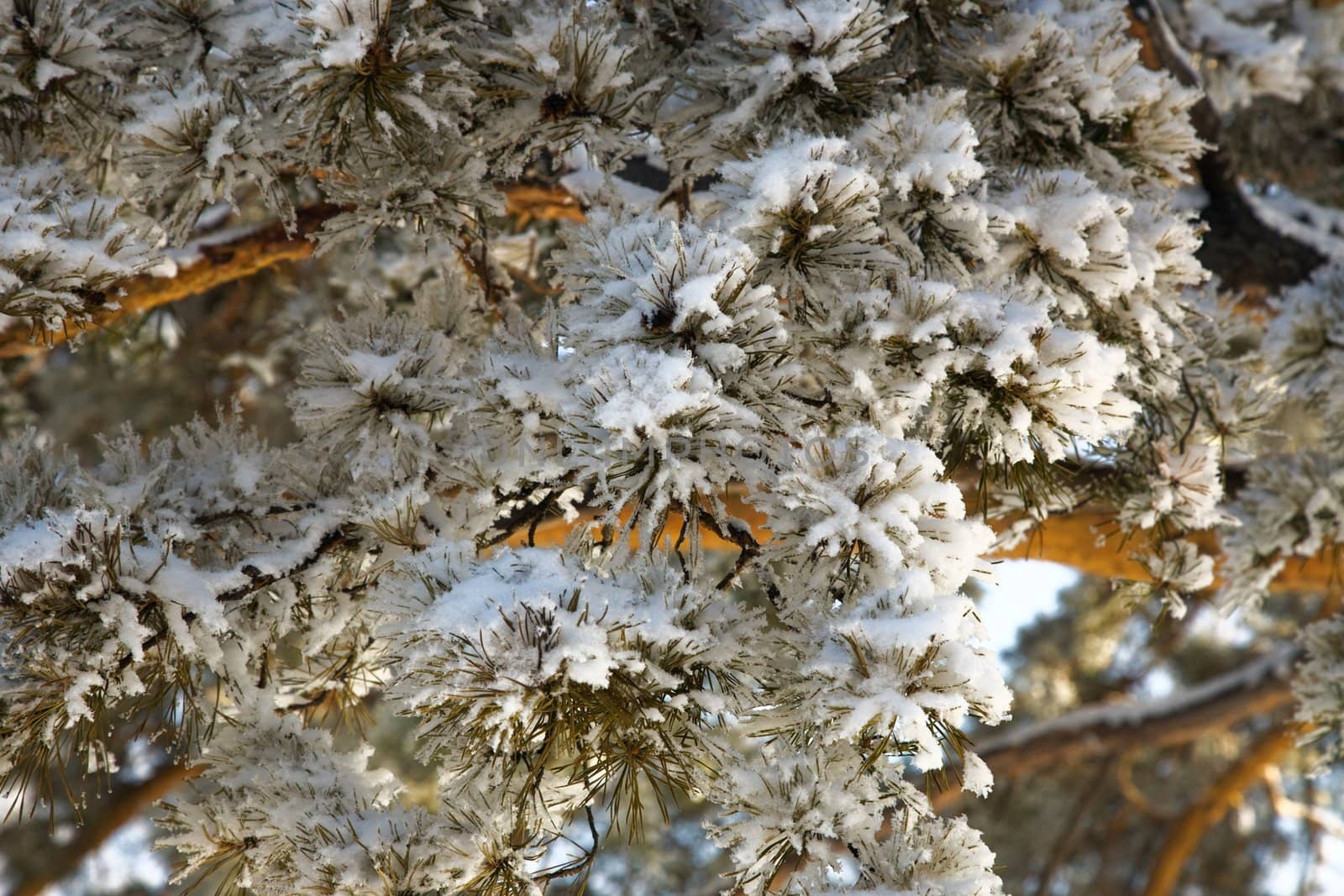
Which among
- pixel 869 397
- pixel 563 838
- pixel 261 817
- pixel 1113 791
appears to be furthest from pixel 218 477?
pixel 1113 791

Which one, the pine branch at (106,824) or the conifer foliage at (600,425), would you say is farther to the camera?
the pine branch at (106,824)

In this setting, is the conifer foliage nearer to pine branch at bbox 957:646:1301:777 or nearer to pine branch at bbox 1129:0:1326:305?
pine branch at bbox 1129:0:1326:305

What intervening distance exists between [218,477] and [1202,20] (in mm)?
3320

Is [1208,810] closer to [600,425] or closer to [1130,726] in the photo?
[1130,726]

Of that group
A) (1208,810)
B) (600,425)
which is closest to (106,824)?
(600,425)

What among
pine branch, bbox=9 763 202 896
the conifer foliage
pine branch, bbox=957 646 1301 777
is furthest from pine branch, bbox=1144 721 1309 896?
pine branch, bbox=9 763 202 896

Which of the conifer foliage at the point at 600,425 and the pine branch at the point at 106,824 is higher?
the conifer foliage at the point at 600,425

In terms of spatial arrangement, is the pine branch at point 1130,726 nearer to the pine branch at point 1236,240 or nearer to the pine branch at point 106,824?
the pine branch at point 1236,240

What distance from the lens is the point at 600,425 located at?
1160 millimetres

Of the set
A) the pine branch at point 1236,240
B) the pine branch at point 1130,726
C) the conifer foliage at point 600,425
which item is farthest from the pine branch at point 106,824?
the pine branch at point 1236,240

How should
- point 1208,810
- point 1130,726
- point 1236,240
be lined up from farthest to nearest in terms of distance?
point 1208,810 < point 1130,726 < point 1236,240

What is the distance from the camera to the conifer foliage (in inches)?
46.7

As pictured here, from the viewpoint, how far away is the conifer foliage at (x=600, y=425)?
1.19 m

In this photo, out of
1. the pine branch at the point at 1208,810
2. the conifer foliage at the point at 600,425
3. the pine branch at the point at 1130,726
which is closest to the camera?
the conifer foliage at the point at 600,425
